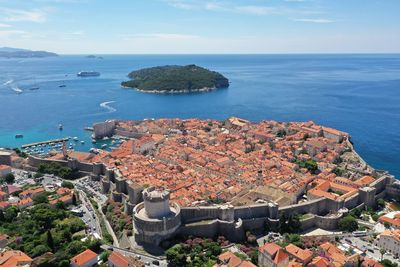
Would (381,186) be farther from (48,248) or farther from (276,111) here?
(276,111)

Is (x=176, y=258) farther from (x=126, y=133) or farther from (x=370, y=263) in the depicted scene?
(x=126, y=133)

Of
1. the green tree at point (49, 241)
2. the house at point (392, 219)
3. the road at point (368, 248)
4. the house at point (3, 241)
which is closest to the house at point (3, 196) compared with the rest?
the house at point (3, 241)

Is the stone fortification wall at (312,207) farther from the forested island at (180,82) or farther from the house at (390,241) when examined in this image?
the forested island at (180,82)

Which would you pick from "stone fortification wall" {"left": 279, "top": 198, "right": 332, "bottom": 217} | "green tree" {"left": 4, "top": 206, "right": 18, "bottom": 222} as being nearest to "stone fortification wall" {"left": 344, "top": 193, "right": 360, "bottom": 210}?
"stone fortification wall" {"left": 279, "top": 198, "right": 332, "bottom": 217}

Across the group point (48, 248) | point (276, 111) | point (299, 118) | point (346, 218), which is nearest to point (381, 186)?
point (346, 218)

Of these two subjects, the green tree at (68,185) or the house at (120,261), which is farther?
the green tree at (68,185)

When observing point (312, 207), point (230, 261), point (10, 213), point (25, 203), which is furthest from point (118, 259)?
point (312, 207)

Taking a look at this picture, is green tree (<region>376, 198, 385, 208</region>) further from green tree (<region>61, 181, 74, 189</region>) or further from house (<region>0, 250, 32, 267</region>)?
green tree (<region>61, 181, 74, 189</region>)
